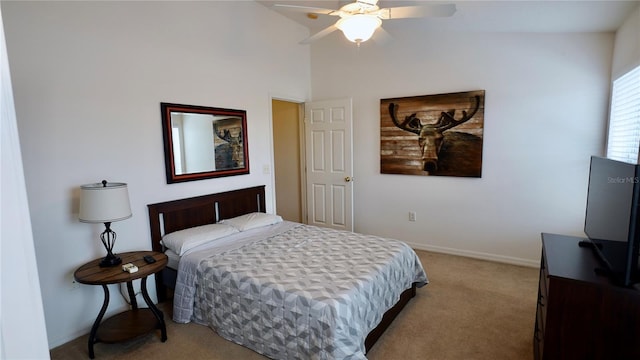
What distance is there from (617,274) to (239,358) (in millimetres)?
2225

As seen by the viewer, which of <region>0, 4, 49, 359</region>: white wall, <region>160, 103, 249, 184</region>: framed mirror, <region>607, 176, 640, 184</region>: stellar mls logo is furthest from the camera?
<region>160, 103, 249, 184</region>: framed mirror

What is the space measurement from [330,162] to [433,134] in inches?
58.7

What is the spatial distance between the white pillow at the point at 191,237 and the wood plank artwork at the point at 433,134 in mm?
2426

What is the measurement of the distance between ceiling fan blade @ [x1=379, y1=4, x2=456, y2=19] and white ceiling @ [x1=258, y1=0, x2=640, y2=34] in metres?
0.32

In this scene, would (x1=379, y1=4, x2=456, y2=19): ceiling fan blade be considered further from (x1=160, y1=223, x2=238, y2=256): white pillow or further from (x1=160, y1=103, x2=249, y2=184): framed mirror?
(x1=160, y1=223, x2=238, y2=256): white pillow

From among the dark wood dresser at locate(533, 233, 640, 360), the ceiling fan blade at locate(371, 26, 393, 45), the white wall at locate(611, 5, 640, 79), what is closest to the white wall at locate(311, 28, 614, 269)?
the white wall at locate(611, 5, 640, 79)

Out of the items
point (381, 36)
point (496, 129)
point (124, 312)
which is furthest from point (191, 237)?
point (496, 129)

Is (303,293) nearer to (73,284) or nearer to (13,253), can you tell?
(13,253)

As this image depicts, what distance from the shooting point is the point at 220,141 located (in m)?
3.55

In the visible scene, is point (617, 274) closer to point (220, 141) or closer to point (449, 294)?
point (449, 294)

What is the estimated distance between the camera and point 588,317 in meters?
1.51

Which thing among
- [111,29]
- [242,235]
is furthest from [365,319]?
[111,29]

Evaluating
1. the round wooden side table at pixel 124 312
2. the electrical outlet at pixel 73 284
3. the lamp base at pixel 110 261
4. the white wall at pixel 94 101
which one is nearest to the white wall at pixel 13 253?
the round wooden side table at pixel 124 312

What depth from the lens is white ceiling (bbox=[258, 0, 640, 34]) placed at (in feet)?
8.72
